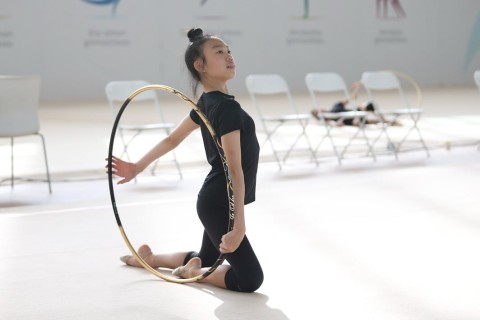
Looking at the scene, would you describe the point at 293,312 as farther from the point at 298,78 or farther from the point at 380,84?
the point at 298,78

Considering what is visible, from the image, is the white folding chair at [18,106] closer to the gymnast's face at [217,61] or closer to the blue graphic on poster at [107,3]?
the gymnast's face at [217,61]

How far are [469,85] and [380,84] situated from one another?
440 inches

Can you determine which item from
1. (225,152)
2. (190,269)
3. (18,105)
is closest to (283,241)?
(190,269)

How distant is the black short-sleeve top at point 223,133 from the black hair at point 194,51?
3.9 inches

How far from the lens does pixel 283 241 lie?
4387 mm

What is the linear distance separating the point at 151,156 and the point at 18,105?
2.86 m

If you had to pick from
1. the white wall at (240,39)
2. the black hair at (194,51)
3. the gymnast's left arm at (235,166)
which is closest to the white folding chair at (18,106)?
the black hair at (194,51)

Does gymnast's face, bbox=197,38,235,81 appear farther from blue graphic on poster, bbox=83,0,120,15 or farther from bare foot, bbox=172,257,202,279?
blue graphic on poster, bbox=83,0,120,15

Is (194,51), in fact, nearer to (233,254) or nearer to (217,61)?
(217,61)

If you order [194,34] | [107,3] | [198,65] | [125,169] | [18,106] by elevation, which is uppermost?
[194,34]

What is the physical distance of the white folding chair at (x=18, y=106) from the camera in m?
5.99

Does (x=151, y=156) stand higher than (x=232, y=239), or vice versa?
(x=151, y=156)

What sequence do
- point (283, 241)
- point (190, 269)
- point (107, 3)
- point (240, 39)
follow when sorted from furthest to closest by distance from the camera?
point (240, 39), point (107, 3), point (283, 241), point (190, 269)

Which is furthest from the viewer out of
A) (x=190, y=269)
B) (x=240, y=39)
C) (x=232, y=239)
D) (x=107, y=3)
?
(x=240, y=39)
